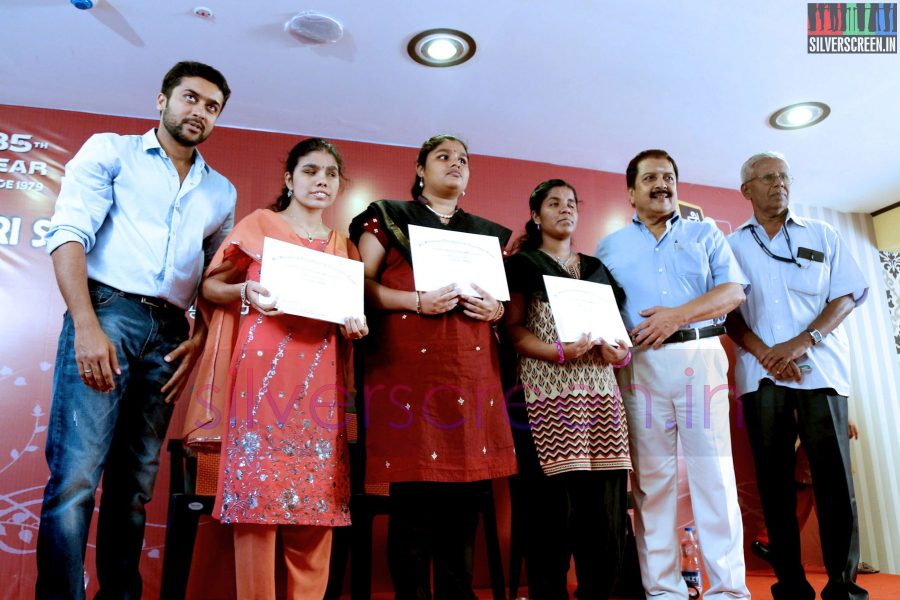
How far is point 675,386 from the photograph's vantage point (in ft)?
8.61

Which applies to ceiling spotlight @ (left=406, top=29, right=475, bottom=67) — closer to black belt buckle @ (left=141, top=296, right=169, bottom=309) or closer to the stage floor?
black belt buckle @ (left=141, top=296, right=169, bottom=309)

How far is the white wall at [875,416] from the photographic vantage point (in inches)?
177

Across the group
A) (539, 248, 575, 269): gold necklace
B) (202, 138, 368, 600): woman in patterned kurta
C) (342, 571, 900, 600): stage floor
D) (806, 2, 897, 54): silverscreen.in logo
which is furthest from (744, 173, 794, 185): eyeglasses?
(202, 138, 368, 600): woman in patterned kurta

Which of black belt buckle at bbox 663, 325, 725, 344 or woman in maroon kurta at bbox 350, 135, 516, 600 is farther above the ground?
black belt buckle at bbox 663, 325, 725, 344

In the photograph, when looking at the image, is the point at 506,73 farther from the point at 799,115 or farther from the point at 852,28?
the point at 799,115

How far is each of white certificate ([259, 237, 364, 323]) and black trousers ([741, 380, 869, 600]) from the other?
1.87 metres

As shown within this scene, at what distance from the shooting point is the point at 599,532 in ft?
7.91

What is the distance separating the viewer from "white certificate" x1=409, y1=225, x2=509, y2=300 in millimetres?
2197

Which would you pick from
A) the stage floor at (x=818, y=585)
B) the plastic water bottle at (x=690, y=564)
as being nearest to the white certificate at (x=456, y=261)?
the stage floor at (x=818, y=585)

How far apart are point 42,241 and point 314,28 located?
1.69 meters

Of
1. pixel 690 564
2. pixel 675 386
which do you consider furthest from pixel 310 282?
pixel 690 564

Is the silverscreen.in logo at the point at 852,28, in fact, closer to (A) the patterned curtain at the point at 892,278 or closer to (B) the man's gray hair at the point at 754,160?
(B) the man's gray hair at the point at 754,160

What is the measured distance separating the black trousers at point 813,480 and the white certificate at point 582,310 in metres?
0.86

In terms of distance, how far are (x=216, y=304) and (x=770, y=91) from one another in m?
3.08
